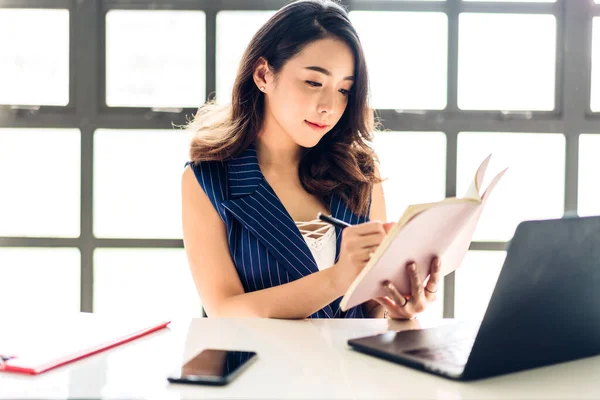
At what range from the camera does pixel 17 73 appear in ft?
8.16

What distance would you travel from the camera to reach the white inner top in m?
1.55

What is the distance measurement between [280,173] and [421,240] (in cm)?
81

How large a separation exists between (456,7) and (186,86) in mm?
1189

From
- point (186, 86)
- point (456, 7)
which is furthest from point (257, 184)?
point (456, 7)

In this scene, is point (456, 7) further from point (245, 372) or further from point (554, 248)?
point (245, 372)

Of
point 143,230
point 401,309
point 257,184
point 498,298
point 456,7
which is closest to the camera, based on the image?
point 498,298

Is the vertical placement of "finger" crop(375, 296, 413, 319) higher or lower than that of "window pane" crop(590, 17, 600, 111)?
lower

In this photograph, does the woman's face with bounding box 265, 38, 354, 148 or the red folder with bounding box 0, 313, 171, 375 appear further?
the woman's face with bounding box 265, 38, 354, 148

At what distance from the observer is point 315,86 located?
1.52m

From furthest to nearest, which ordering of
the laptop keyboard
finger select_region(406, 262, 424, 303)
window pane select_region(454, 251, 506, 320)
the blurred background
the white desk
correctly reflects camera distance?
window pane select_region(454, 251, 506, 320), the blurred background, finger select_region(406, 262, 424, 303), the laptop keyboard, the white desk

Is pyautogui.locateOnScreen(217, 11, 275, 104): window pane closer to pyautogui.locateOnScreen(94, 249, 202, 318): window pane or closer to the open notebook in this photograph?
pyautogui.locateOnScreen(94, 249, 202, 318): window pane

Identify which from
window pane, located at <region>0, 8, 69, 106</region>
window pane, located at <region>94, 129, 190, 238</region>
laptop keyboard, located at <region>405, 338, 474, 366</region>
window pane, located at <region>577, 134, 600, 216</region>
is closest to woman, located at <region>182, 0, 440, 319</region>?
laptop keyboard, located at <region>405, 338, 474, 366</region>

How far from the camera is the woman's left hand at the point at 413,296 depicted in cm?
106

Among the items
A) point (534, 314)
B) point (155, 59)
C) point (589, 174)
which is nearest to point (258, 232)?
point (534, 314)
